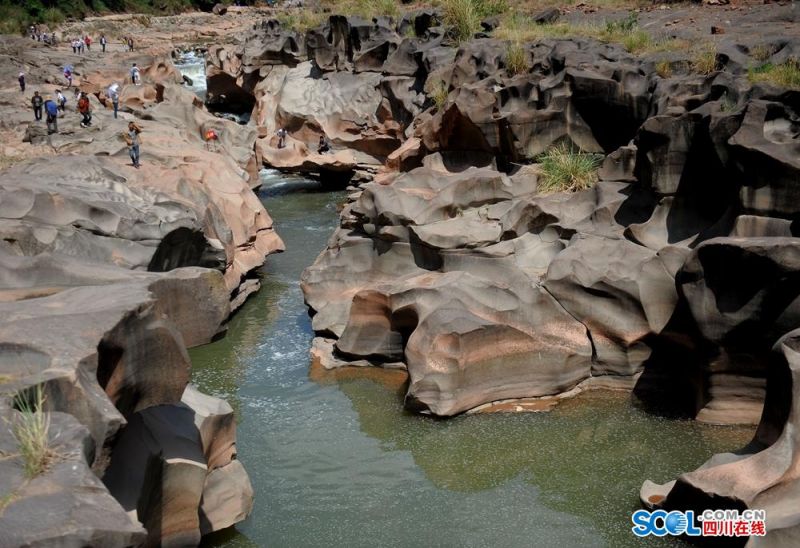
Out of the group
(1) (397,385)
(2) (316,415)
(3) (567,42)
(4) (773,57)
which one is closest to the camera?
(2) (316,415)

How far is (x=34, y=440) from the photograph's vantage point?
6.51 meters

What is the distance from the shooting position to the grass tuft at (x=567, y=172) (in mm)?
18031

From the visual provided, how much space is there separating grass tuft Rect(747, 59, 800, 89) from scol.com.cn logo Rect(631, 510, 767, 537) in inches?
398

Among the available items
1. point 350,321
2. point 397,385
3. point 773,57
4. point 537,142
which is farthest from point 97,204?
point 773,57

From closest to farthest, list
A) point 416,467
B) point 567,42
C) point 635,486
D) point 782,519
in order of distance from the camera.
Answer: point 782,519 < point 635,486 < point 416,467 < point 567,42

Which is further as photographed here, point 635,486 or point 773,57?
point 773,57

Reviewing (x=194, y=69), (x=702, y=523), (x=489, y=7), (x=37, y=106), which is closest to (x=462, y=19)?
(x=489, y=7)

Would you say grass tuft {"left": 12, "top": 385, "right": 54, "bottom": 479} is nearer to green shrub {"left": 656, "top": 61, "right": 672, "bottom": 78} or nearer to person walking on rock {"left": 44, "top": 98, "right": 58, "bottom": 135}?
green shrub {"left": 656, "top": 61, "right": 672, "bottom": 78}

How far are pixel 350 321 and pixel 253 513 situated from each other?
531cm

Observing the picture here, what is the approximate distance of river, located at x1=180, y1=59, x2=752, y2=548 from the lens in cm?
1125

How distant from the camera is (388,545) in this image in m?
10.9

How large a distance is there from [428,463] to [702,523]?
158 inches

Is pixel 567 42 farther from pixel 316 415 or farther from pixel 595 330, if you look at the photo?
pixel 316 415

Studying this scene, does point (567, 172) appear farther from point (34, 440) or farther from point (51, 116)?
point (51, 116)
